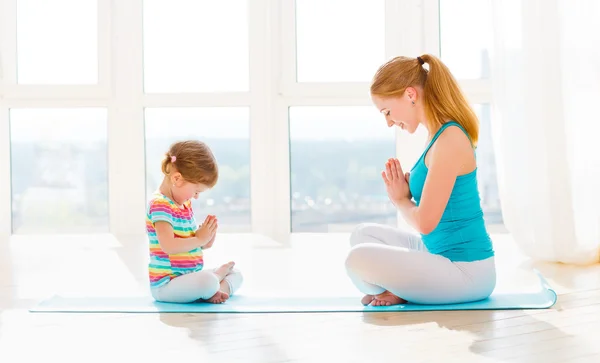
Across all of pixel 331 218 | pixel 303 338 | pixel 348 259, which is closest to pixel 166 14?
pixel 331 218

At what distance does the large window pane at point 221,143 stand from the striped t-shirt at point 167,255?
178 centimetres

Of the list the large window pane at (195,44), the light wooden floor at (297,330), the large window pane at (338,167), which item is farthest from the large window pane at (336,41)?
the light wooden floor at (297,330)

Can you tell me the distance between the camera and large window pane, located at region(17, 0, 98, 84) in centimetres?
402

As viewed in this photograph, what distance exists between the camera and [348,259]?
2066 mm

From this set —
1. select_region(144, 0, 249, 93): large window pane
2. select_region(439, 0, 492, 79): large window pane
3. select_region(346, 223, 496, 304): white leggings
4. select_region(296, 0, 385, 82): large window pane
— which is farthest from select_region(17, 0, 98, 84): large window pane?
select_region(346, 223, 496, 304): white leggings

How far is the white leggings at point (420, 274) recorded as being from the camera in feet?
6.63

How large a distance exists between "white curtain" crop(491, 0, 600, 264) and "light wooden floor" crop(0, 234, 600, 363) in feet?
0.61

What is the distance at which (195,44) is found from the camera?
4051mm

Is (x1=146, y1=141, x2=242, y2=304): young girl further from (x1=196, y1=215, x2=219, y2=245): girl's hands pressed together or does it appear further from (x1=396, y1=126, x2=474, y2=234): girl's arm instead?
(x1=396, y1=126, x2=474, y2=234): girl's arm

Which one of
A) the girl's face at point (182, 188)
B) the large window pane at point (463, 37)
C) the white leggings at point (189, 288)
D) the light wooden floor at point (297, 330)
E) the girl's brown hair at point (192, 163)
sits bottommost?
the light wooden floor at point (297, 330)

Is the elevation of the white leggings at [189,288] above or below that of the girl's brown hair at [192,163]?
below

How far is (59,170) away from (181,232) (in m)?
2.14

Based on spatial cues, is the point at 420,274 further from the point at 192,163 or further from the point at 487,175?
the point at 487,175

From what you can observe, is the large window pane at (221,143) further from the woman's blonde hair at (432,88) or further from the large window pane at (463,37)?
the woman's blonde hair at (432,88)
